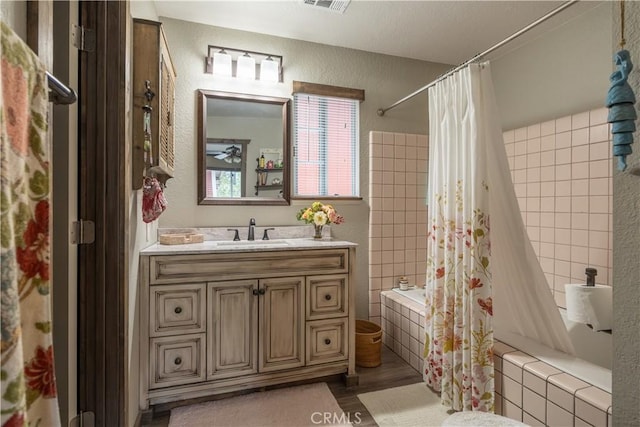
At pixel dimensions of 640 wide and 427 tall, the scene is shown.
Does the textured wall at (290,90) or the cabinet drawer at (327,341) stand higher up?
the textured wall at (290,90)

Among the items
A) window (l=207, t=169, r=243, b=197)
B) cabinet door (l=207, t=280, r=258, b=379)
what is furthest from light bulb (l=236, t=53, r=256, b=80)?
cabinet door (l=207, t=280, r=258, b=379)

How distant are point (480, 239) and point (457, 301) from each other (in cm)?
37

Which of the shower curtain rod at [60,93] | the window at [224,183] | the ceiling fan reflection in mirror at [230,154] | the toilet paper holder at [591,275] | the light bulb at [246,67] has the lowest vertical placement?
the toilet paper holder at [591,275]

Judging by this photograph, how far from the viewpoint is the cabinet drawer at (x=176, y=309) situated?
1.75 metres

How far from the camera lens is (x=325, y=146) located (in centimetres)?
270

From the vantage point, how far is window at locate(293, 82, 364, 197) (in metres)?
2.62

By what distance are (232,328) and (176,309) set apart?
34 centimetres

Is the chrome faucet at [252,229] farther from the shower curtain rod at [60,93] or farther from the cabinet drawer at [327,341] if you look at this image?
the shower curtain rod at [60,93]

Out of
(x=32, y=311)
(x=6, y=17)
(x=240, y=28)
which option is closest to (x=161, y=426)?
(x=32, y=311)

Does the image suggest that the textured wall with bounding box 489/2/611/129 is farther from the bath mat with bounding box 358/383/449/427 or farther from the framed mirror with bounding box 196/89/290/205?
the bath mat with bounding box 358/383/449/427

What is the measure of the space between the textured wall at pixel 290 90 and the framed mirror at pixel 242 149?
0.06 m

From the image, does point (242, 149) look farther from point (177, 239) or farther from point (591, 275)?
point (591, 275)

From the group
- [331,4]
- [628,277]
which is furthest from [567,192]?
[331,4]

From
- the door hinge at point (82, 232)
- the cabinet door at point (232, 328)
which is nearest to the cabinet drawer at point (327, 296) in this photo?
the cabinet door at point (232, 328)
